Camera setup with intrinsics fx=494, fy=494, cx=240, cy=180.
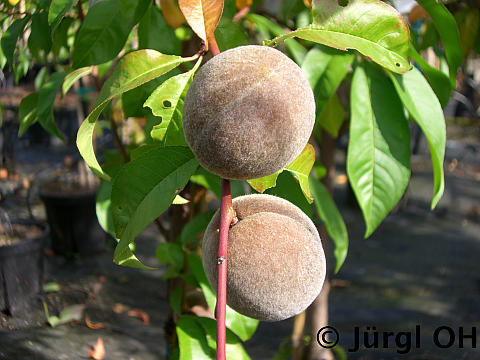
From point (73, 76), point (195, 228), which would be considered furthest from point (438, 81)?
point (73, 76)

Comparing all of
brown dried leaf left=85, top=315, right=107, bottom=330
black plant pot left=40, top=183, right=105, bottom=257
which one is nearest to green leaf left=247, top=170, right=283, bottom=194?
brown dried leaf left=85, top=315, right=107, bottom=330

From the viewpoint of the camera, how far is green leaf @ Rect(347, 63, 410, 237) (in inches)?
28.1

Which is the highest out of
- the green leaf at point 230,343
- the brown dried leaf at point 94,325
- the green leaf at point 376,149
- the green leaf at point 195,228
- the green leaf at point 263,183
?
the green leaf at point 263,183

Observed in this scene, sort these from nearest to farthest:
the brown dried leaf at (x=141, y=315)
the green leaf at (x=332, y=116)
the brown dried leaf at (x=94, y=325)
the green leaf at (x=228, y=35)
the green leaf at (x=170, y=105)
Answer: the green leaf at (x=170, y=105)
the green leaf at (x=228, y=35)
the green leaf at (x=332, y=116)
the brown dried leaf at (x=94, y=325)
the brown dried leaf at (x=141, y=315)

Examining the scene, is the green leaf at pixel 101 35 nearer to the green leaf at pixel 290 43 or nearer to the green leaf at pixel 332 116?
the green leaf at pixel 290 43

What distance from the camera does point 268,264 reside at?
50cm

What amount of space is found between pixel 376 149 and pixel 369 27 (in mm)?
249

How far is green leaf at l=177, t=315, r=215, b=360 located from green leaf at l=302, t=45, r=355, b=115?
1.42 feet

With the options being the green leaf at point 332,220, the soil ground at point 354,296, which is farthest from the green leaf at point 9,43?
the soil ground at point 354,296

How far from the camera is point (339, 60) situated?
83 centimetres

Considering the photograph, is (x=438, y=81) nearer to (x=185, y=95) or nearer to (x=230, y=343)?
(x=185, y=95)

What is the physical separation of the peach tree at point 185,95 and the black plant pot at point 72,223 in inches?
80.3

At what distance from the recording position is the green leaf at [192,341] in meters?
0.83

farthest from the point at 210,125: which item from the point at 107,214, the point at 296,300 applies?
the point at 107,214
